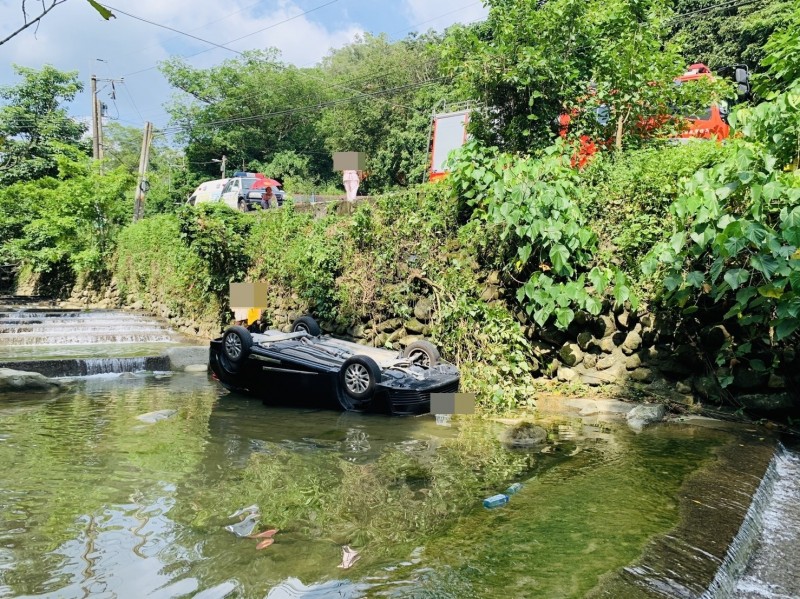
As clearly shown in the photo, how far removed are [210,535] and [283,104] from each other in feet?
130

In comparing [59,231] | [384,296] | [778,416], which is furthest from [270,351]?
[59,231]

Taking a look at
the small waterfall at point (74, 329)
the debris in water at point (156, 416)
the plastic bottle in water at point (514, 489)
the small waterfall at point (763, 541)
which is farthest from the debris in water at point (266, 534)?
the small waterfall at point (74, 329)

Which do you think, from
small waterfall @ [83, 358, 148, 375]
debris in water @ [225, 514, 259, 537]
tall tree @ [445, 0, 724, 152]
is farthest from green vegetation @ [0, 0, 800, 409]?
small waterfall @ [83, 358, 148, 375]

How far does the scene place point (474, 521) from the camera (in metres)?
3.80

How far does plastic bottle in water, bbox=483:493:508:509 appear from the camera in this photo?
13.4 feet

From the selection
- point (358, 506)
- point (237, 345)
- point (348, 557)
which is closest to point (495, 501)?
point (358, 506)

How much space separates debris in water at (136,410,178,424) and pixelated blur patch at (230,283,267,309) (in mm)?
5610

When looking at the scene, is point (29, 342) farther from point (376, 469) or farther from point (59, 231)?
point (376, 469)

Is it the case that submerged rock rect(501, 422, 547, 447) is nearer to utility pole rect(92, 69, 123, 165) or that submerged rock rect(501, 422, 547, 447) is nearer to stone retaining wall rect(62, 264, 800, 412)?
stone retaining wall rect(62, 264, 800, 412)

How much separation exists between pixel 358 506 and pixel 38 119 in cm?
3275

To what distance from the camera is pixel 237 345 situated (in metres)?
8.38

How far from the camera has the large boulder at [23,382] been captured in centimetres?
841

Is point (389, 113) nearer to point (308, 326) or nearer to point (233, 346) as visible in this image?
point (308, 326)

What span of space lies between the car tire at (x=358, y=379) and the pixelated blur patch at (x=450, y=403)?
0.80 meters
